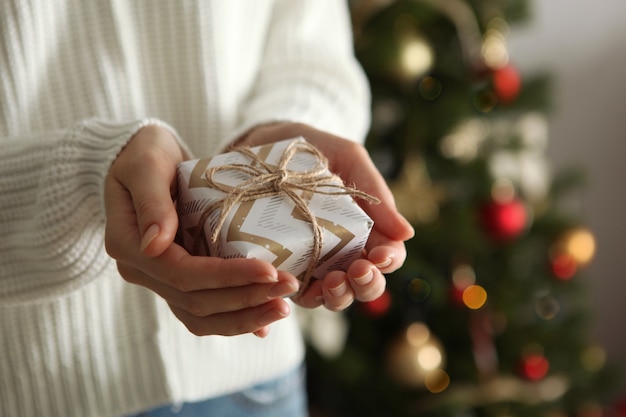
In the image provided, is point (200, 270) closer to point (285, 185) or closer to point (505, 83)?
point (285, 185)

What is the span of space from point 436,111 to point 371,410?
0.70 m

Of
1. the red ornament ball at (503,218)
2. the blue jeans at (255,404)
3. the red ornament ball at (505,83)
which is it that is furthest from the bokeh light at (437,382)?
the blue jeans at (255,404)

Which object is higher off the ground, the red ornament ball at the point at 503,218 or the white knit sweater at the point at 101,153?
the white knit sweater at the point at 101,153

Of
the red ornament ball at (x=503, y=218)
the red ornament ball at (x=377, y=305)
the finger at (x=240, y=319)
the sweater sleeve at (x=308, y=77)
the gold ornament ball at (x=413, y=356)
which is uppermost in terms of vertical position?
the sweater sleeve at (x=308, y=77)

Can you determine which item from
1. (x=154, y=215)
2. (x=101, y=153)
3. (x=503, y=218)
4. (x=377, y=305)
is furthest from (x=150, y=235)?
(x=503, y=218)

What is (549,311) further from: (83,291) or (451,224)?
(83,291)

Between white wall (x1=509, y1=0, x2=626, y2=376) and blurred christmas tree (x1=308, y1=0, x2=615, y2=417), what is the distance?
0.39m

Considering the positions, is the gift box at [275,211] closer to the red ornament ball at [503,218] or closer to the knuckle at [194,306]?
the knuckle at [194,306]

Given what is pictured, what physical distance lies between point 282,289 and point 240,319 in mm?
49

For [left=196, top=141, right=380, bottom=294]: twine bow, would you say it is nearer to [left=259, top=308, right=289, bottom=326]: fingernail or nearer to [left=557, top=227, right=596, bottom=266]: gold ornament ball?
[left=259, top=308, right=289, bottom=326]: fingernail

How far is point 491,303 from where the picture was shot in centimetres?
152

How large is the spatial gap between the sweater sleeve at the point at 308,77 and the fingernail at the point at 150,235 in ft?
0.83

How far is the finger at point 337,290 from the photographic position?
484 millimetres

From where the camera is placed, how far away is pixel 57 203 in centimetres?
54
